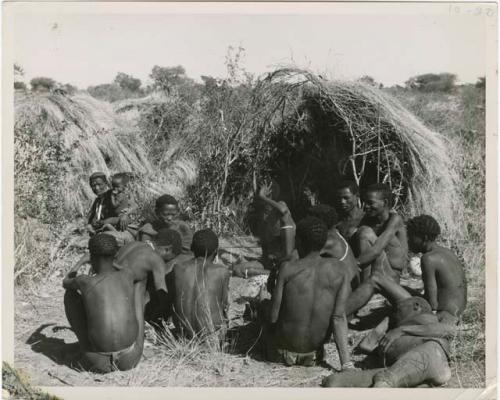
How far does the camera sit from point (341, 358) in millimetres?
4902

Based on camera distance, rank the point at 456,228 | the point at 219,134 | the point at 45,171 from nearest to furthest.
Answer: the point at 456,228 < the point at 45,171 < the point at 219,134

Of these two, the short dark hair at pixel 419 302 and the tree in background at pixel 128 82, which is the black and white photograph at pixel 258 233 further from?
the tree in background at pixel 128 82

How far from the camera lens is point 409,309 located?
516 centimetres

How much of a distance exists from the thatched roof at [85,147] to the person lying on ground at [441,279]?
4.45 metres

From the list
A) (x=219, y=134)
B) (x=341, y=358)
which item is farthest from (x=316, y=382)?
(x=219, y=134)

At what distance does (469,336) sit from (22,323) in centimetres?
394

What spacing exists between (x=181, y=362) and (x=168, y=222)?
1.91 m

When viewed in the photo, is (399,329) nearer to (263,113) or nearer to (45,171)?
(263,113)

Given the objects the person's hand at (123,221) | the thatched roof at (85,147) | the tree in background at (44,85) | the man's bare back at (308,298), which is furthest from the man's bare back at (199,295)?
the tree in background at (44,85)

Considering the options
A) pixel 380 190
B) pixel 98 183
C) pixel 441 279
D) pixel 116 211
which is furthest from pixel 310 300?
pixel 98 183

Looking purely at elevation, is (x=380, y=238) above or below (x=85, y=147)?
below

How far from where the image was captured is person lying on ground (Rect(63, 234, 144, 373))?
4.80 m

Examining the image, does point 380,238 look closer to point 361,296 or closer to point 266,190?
point 361,296

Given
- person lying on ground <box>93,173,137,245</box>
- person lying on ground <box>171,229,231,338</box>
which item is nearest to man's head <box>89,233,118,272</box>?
person lying on ground <box>171,229,231,338</box>
